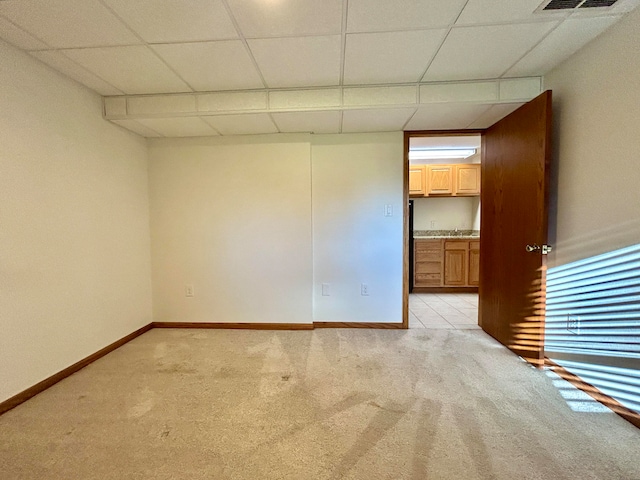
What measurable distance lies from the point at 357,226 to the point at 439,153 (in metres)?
2.47

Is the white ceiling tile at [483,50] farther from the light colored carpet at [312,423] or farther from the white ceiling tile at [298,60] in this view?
the light colored carpet at [312,423]

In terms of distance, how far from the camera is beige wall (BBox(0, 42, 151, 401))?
1.65m

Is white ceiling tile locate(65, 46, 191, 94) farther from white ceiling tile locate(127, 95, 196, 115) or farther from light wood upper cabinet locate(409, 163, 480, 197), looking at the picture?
light wood upper cabinet locate(409, 163, 480, 197)

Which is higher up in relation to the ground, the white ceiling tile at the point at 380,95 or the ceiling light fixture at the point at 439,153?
the ceiling light fixture at the point at 439,153

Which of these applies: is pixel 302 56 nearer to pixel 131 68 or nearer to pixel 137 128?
pixel 131 68

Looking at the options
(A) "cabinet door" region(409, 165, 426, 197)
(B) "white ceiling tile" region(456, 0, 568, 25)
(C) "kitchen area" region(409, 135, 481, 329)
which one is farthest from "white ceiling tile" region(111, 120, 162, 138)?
(A) "cabinet door" region(409, 165, 426, 197)

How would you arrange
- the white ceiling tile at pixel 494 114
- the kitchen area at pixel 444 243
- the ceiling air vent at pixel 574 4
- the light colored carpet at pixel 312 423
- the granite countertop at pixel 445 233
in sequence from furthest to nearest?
the granite countertop at pixel 445 233, the kitchen area at pixel 444 243, the white ceiling tile at pixel 494 114, the ceiling air vent at pixel 574 4, the light colored carpet at pixel 312 423

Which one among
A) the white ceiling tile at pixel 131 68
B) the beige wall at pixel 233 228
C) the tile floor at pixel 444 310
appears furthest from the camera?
the tile floor at pixel 444 310

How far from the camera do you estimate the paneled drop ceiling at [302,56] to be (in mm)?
1420

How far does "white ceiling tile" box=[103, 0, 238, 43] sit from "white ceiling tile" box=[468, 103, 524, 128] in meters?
2.03

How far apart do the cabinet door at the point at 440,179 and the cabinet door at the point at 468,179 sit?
126 millimetres

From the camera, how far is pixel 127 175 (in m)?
2.62

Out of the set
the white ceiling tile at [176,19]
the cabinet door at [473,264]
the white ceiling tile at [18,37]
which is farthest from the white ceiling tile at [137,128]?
the cabinet door at [473,264]

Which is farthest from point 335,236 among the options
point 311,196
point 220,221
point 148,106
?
point 148,106
